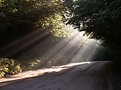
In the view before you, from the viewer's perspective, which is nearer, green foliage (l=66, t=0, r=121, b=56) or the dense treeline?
green foliage (l=66, t=0, r=121, b=56)

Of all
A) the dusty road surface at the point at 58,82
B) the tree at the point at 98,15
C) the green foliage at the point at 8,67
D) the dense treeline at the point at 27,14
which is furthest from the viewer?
the dense treeline at the point at 27,14

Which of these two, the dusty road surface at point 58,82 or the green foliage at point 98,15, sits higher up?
the green foliage at point 98,15

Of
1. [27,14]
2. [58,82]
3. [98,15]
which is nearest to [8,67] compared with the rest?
[27,14]

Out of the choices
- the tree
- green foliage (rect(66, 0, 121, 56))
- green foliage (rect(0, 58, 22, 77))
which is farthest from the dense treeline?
green foliage (rect(66, 0, 121, 56))

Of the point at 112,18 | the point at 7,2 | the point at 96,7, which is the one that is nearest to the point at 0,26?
the point at 7,2

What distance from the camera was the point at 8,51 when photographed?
28.2 meters

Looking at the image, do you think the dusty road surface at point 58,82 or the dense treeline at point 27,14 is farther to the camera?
the dense treeline at point 27,14

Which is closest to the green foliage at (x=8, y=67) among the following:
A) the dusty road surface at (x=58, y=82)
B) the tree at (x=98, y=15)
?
the dusty road surface at (x=58, y=82)

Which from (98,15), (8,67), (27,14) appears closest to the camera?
(98,15)

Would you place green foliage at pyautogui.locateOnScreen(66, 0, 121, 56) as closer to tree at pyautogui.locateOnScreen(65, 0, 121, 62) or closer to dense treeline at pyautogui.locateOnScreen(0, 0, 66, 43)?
tree at pyautogui.locateOnScreen(65, 0, 121, 62)

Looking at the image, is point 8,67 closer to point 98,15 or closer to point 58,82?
point 58,82

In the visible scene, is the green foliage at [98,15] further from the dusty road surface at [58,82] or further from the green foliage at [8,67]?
the green foliage at [8,67]

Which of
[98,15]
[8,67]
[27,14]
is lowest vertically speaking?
[8,67]

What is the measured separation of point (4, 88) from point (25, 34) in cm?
1673
